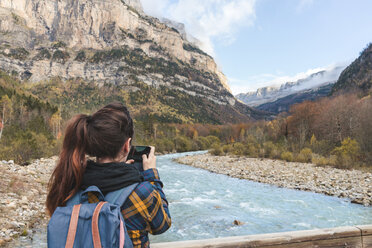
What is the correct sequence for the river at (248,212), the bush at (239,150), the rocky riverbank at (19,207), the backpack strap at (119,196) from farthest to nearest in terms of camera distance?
the bush at (239,150) → the river at (248,212) → the rocky riverbank at (19,207) → the backpack strap at (119,196)

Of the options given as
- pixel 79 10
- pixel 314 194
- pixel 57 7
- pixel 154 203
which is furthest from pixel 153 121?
pixel 57 7

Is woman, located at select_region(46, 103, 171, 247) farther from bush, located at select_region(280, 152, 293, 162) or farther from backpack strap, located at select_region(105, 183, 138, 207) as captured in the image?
bush, located at select_region(280, 152, 293, 162)

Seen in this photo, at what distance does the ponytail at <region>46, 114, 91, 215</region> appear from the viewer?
3.93 feet

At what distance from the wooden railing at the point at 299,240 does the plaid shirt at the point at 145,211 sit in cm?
56

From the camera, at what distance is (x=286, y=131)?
36.5m

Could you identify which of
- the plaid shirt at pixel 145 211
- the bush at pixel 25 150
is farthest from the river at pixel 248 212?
the bush at pixel 25 150

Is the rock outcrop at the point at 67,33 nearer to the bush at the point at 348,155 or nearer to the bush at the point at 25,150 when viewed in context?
the bush at the point at 25,150

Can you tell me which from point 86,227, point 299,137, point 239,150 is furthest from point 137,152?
point 299,137

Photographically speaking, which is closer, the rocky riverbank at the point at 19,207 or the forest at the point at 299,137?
the rocky riverbank at the point at 19,207

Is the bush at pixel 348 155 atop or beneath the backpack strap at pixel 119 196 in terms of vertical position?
beneath

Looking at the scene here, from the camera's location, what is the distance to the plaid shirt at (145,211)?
1215 millimetres

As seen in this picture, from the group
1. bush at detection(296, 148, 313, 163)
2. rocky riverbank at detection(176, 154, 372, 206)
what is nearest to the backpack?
rocky riverbank at detection(176, 154, 372, 206)

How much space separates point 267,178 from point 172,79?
141171 mm

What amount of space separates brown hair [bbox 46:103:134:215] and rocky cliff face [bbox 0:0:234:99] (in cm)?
13299
